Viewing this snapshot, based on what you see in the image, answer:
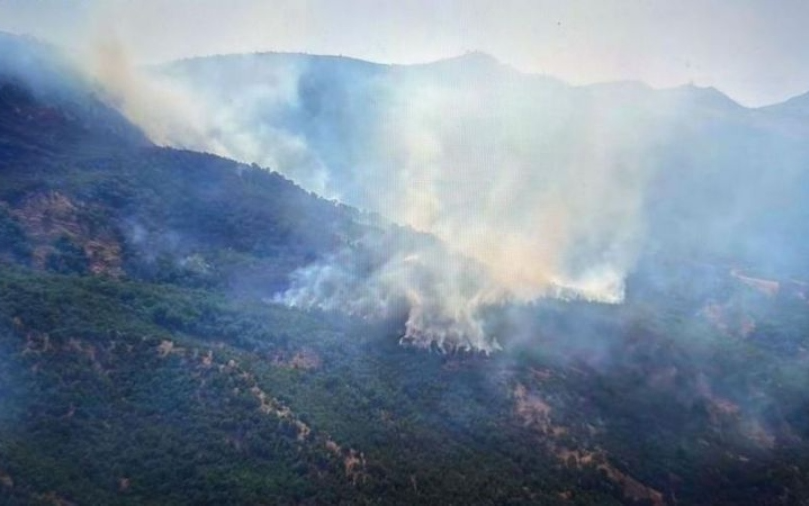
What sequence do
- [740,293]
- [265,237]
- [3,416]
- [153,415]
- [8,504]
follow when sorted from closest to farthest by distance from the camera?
1. [8,504]
2. [3,416]
3. [153,415]
4. [265,237]
5. [740,293]

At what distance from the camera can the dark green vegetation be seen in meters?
71.3

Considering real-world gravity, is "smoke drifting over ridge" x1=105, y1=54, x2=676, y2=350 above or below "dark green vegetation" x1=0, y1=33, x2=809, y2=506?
above

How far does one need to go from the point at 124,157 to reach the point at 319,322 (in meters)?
58.5

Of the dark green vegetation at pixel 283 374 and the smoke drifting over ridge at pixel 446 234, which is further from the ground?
the smoke drifting over ridge at pixel 446 234

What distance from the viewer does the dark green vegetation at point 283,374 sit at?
71.3 metres

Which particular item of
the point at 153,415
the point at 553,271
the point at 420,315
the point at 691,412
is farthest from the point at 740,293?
the point at 153,415

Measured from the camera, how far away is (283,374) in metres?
90.2

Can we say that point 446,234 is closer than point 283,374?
No

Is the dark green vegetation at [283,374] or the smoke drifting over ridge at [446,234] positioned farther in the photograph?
the smoke drifting over ridge at [446,234]

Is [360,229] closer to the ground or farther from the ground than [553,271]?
closer to the ground

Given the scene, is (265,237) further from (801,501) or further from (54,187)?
(801,501)

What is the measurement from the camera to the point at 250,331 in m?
98.6

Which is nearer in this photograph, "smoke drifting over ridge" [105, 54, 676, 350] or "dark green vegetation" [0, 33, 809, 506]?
"dark green vegetation" [0, 33, 809, 506]

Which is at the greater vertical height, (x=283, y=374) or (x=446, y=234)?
(x=446, y=234)
